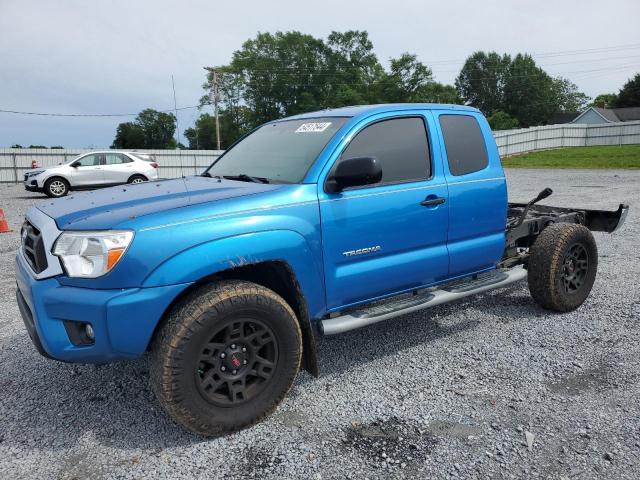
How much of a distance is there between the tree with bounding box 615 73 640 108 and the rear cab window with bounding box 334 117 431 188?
3460 inches

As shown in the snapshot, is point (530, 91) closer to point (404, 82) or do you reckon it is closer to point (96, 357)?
point (404, 82)

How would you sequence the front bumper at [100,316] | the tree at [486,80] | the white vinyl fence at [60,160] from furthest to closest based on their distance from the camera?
1. the tree at [486,80]
2. the white vinyl fence at [60,160]
3. the front bumper at [100,316]

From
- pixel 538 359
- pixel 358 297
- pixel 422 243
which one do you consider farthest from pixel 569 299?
pixel 358 297

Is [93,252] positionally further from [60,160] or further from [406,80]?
[406,80]

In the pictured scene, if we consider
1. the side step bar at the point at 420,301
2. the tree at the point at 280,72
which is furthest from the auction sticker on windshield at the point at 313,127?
the tree at the point at 280,72

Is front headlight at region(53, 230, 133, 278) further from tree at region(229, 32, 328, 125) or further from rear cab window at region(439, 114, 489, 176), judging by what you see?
tree at region(229, 32, 328, 125)

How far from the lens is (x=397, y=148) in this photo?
3738 millimetres

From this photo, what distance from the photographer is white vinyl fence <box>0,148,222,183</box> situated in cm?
2483

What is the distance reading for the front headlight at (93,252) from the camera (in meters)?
2.58

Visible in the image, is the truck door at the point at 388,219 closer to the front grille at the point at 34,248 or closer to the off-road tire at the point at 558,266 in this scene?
the off-road tire at the point at 558,266

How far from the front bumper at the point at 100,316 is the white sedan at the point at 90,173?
51.0 feet

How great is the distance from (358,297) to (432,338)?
3.76 feet

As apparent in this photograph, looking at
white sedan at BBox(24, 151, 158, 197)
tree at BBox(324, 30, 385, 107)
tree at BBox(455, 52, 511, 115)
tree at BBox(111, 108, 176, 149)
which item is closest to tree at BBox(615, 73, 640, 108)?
tree at BBox(455, 52, 511, 115)

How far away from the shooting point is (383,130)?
370 cm
